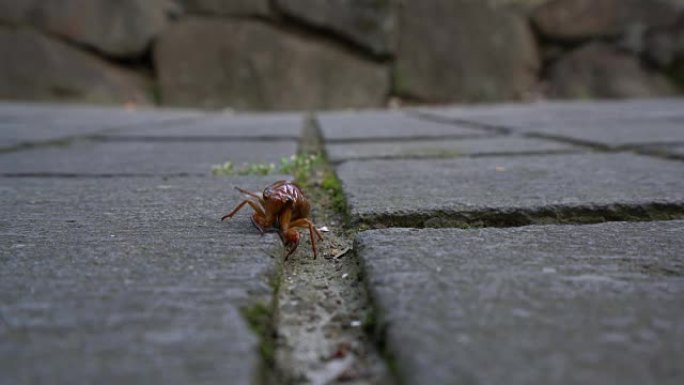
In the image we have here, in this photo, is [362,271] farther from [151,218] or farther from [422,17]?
[422,17]

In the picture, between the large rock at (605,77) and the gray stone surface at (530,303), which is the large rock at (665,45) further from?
the gray stone surface at (530,303)

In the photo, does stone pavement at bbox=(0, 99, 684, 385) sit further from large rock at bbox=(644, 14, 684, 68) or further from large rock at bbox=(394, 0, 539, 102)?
large rock at bbox=(644, 14, 684, 68)

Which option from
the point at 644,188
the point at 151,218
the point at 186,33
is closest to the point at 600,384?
the point at 151,218

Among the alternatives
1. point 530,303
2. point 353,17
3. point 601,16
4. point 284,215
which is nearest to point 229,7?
point 353,17

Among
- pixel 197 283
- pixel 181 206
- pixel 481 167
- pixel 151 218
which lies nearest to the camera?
pixel 197 283

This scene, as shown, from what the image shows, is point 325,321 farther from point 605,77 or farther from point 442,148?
point 605,77

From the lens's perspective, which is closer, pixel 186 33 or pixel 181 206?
pixel 181 206
